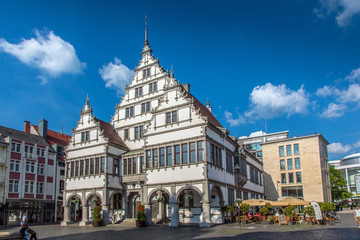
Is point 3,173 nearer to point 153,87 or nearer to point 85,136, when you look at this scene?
point 85,136

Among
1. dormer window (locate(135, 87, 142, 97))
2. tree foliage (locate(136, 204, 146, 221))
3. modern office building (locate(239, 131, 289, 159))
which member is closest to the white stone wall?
tree foliage (locate(136, 204, 146, 221))

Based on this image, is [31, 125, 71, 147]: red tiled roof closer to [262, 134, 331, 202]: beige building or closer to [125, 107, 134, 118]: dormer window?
[125, 107, 134, 118]: dormer window

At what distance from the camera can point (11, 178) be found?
45.8 meters

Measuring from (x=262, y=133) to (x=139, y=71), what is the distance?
5579cm

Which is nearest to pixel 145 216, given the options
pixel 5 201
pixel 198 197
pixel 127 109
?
pixel 198 197

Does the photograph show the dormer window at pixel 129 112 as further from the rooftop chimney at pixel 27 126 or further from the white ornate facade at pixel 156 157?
the rooftop chimney at pixel 27 126

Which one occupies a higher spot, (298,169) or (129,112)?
(129,112)

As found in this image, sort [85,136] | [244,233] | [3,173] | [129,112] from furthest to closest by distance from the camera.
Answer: [3,173], [129,112], [85,136], [244,233]

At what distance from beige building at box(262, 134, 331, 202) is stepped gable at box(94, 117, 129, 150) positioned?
34869mm

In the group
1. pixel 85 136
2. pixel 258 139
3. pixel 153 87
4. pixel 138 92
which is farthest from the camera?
pixel 258 139

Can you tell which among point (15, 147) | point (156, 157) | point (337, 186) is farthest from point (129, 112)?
point (337, 186)

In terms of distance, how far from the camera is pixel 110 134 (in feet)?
133

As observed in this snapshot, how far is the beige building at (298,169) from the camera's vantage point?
59231 millimetres

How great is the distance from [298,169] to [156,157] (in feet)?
123
